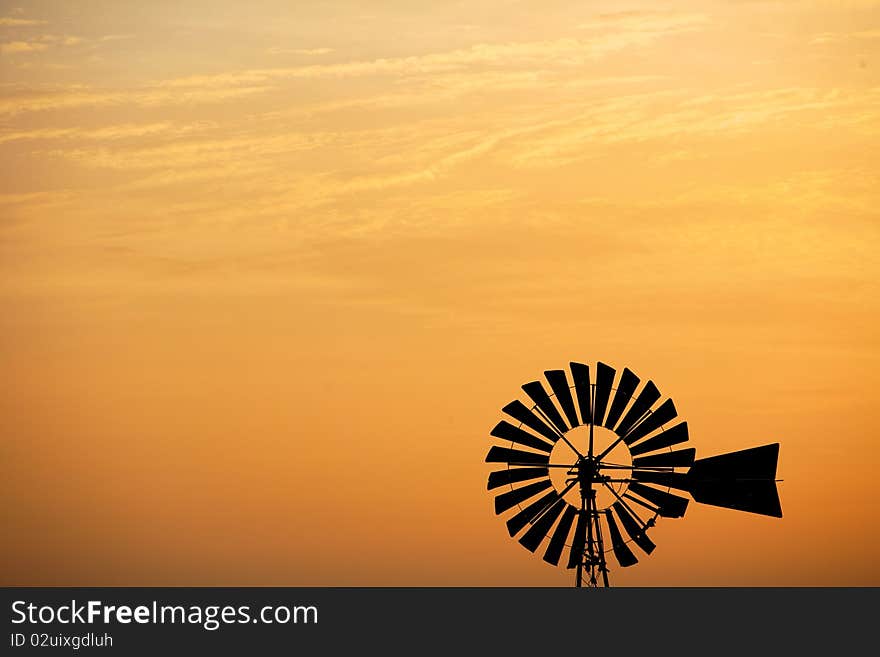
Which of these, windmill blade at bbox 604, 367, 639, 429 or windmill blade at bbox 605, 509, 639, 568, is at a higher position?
windmill blade at bbox 604, 367, 639, 429

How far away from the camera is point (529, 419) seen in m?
26.2

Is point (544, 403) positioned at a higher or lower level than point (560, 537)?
higher

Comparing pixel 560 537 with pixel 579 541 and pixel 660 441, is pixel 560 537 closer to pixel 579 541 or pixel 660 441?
pixel 579 541

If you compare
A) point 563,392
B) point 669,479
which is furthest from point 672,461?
point 563,392

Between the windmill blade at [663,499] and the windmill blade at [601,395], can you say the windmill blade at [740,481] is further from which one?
the windmill blade at [601,395]

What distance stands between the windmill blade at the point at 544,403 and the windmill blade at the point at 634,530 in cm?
167

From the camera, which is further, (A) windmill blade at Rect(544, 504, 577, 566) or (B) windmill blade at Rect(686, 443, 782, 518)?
(A) windmill blade at Rect(544, 504, 577, 566)

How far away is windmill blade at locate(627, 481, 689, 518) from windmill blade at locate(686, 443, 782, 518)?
305 mm

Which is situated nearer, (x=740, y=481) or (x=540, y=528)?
(x=740, y=481)

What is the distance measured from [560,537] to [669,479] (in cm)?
210

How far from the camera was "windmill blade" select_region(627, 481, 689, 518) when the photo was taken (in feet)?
85.0

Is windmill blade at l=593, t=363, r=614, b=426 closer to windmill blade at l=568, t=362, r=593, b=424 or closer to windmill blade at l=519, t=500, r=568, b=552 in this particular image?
windmill blade at l=568, t=362, r=593, b=424

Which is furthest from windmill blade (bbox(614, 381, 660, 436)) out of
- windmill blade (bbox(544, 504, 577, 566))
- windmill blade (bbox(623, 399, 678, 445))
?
windmill blade (bbox(544, 504, 577, 566))
